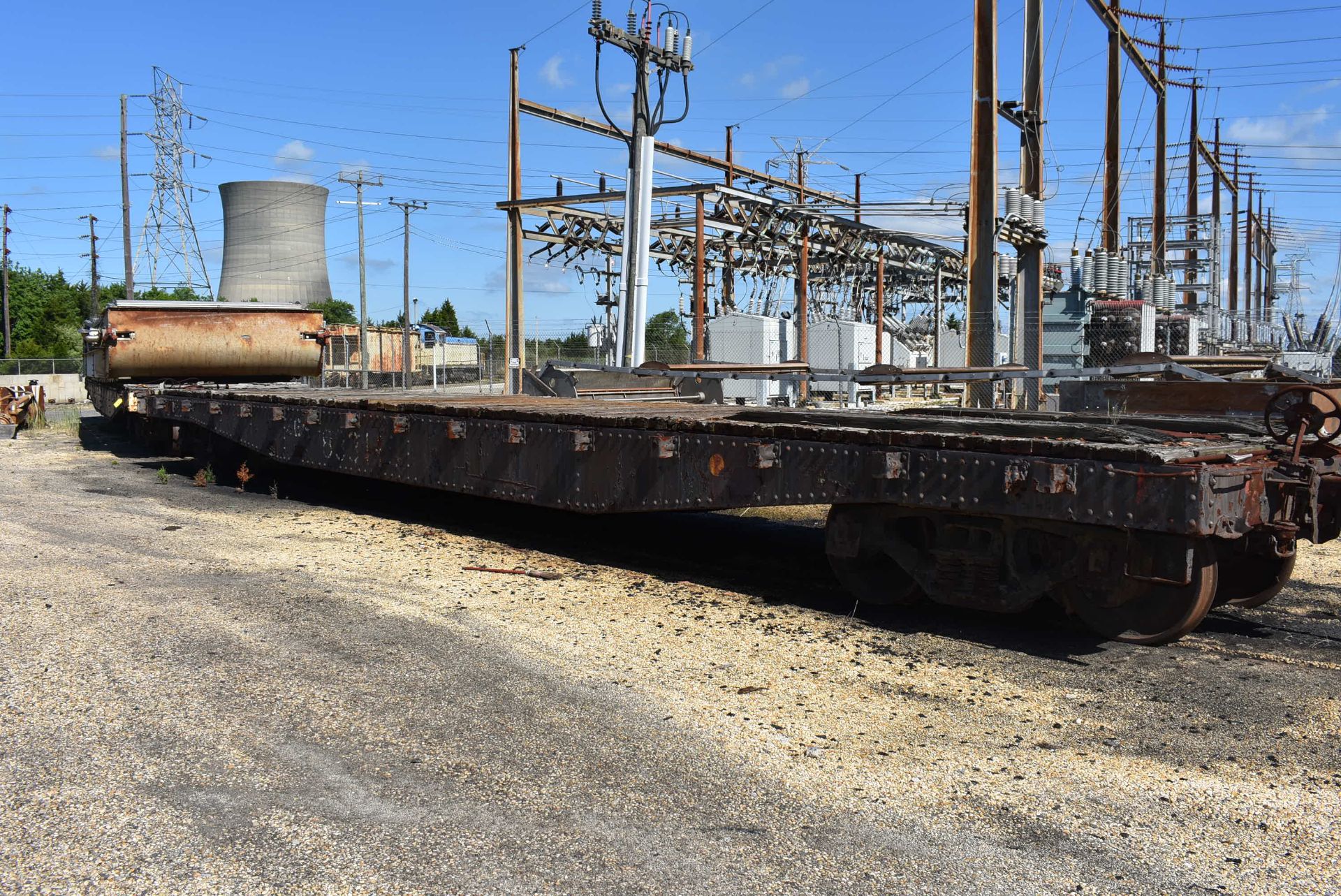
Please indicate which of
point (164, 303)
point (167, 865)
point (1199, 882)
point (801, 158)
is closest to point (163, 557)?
point (167, 865)

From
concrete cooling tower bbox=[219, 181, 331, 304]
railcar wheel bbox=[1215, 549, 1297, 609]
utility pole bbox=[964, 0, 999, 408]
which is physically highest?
concrete cooling tower bbox=[219, 181, 331, 304]

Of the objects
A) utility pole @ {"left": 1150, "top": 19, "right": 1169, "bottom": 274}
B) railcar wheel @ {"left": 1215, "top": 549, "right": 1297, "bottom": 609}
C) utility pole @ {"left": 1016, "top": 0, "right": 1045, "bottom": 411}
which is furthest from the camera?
utility pole @ {"left": 1150, "top": 19, "right": 1169, "bottom": 274}

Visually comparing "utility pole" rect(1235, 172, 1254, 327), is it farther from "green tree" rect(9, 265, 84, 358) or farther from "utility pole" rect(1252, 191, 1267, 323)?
"green tree" rect(9, 265, 84, 358)

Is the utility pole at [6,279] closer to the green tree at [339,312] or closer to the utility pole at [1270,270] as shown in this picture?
the green tree at [339,312]

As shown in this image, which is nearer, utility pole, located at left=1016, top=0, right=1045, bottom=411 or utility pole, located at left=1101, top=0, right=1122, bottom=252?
utility pole, located at left=1016, top=0, right=1045, bottom=411

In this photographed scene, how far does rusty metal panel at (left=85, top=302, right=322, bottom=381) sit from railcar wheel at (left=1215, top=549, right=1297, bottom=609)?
13.5 metres

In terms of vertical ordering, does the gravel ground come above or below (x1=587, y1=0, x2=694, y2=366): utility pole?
below

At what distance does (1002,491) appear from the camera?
17.7 feet

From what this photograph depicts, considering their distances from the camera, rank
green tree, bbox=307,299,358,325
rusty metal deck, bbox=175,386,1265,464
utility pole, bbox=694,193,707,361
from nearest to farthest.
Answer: rusty metal deck, bbox=175,386,1265,464, utility pole, bbox=694,193,707,361, green tree, bbox=307,299,358,325

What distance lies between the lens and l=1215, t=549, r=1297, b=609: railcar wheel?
6.20 metres

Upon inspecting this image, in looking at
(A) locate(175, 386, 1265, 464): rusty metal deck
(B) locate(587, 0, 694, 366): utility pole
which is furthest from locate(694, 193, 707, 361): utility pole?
(A) locate(175, 386, 1265, 464): rusty metal deck

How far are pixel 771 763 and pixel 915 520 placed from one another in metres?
2.42

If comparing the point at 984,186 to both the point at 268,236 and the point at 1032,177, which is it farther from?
the point at 268,236

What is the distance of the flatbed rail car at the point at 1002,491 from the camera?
5105mm
